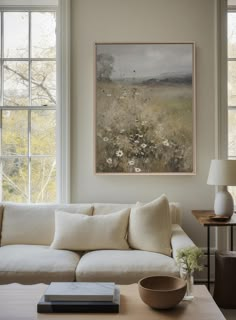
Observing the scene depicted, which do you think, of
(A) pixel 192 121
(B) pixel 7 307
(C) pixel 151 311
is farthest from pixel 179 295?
(A) pixel 192 121

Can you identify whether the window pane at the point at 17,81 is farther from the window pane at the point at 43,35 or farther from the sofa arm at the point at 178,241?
the sofa arm at the point at 178,241

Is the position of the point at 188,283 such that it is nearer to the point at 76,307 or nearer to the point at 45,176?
the point at 76,307

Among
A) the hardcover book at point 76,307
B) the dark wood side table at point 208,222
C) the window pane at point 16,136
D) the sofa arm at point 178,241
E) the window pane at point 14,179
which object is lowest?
the hardcover book at point 76,307

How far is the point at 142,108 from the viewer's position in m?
3.62

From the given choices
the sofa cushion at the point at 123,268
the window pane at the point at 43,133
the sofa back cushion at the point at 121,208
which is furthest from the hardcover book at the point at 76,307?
the window pane at the point at 43,133

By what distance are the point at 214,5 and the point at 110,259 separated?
2.68 m

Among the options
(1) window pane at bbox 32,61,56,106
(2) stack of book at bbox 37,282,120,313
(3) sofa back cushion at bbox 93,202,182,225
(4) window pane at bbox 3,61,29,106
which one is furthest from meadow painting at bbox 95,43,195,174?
(2) stack of book at bbox 37,282,120,313

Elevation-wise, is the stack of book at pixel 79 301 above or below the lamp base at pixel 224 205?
below

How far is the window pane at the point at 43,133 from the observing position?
12.4 ft

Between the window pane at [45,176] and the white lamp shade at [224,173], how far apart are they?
165 centimetres

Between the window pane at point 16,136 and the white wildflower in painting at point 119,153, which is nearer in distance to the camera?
the white wildflower in painting at point 119,153

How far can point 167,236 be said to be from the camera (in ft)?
9.84

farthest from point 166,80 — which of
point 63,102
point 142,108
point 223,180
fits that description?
point 223,180

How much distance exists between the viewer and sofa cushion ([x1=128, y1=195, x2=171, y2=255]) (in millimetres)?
2967
